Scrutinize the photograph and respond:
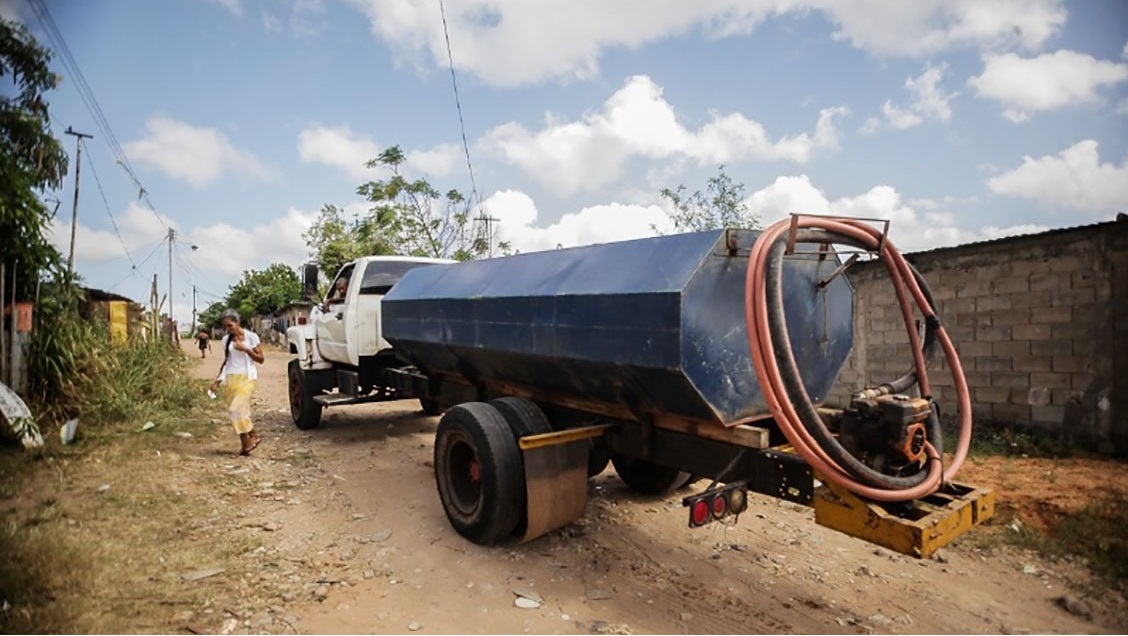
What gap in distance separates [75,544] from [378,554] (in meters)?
1.92

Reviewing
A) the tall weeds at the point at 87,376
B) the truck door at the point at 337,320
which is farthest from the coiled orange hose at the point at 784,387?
the tall weeds at the point at 87,376

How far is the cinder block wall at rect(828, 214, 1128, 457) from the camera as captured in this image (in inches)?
237

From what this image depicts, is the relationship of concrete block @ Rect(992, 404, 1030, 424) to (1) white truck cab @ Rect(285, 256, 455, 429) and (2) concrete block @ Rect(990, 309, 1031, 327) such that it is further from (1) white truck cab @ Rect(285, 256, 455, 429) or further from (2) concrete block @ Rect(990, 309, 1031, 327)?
(1) white truck cab @ Rect(285, 256, 455, 429)

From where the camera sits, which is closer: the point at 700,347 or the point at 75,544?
the point at 700,347

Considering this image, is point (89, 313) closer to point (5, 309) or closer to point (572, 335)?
point (5, 309)

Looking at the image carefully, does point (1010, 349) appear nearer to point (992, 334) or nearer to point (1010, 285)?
point (992, 334)

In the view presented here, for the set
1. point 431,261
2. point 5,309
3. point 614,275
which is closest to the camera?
point 614,275

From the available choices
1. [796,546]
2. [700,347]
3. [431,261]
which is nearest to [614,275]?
[700,347]

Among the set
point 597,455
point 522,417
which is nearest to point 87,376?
point 522,417

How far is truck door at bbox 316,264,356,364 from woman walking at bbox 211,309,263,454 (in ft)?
3.26

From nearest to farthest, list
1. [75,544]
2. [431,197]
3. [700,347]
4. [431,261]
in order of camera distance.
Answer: [700,347] < [75,544] < [431,261] < [431,197]

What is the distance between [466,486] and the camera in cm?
448

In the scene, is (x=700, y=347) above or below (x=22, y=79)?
below

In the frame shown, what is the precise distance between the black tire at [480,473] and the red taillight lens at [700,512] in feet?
4.38
